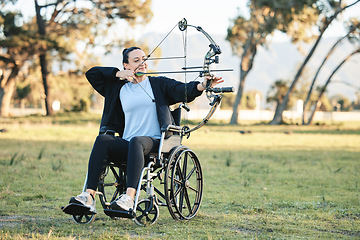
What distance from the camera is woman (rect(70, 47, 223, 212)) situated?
3932 millimetres

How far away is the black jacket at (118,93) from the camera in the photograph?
13.8 ft

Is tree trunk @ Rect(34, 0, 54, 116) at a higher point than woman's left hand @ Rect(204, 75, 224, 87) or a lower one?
higher

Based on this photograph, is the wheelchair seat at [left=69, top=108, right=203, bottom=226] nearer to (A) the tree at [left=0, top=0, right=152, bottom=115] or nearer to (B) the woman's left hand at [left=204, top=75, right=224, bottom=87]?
(B) the woman's left hand at [left=204, top=75, right=224, bottom=87]

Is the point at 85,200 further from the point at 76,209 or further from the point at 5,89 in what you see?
the point at 5,89

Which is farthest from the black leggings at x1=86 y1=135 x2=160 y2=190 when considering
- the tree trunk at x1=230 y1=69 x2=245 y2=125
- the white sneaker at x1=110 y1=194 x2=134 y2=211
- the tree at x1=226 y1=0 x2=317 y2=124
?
the tree trunk at x1=230 y1=69 x2=245 y2=125

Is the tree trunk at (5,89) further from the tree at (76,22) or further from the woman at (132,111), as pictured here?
the woman at (132,111)

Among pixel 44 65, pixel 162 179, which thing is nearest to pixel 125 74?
pixel 162 179

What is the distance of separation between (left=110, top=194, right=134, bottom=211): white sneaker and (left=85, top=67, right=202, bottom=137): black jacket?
74cm

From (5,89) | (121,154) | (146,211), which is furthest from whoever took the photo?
(5,89)

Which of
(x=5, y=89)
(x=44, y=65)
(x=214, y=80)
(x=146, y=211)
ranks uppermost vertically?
(x=44, y=65)

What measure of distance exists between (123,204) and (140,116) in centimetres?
90

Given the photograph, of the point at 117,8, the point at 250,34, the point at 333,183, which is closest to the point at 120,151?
the point at 333,183

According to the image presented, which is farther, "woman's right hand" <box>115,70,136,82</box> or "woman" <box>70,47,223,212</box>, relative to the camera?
"woman's right hand" <box>115,70,136,82</box>

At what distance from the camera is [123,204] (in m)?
3.64
